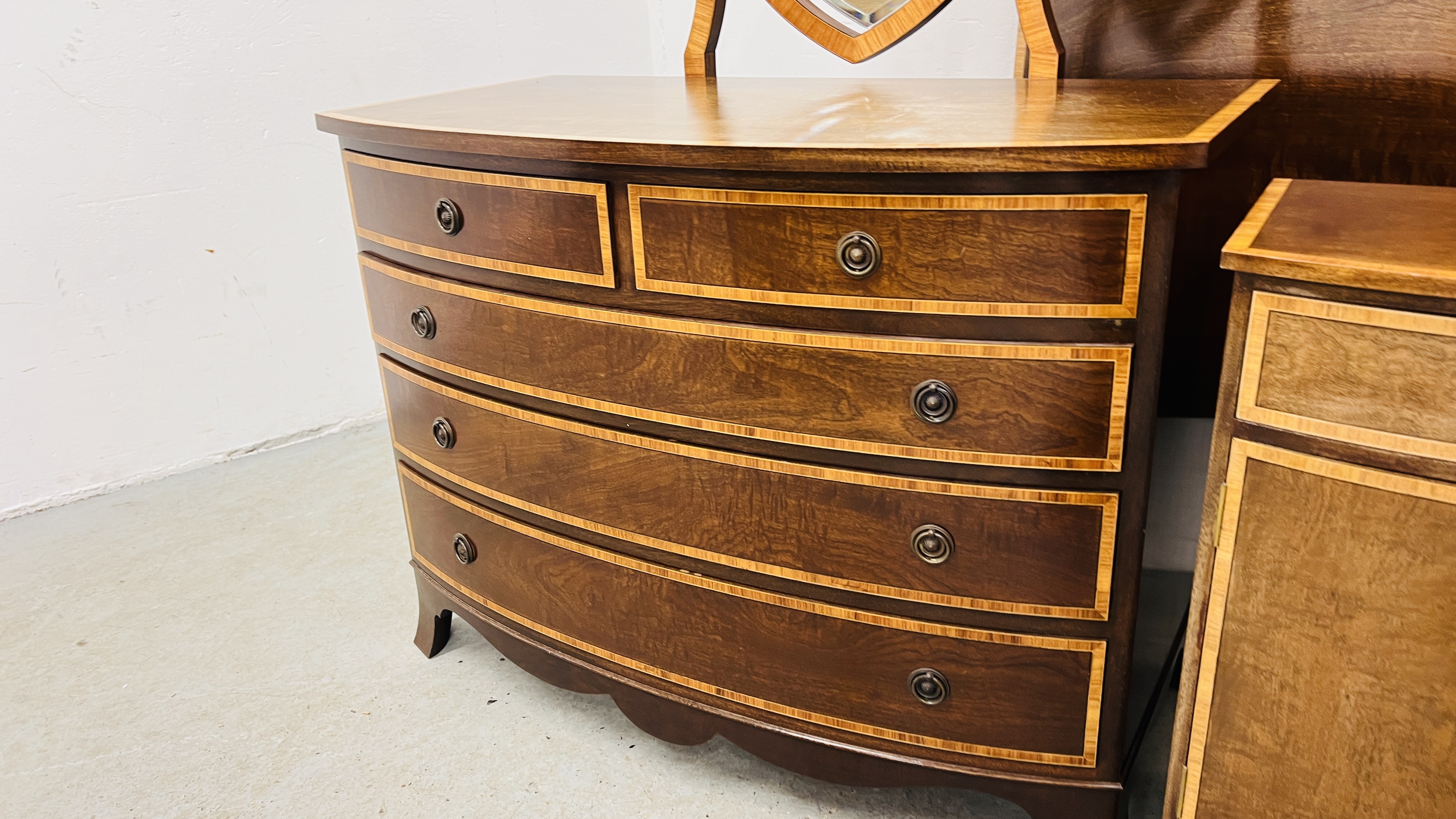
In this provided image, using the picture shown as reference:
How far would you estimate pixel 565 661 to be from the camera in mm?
1765

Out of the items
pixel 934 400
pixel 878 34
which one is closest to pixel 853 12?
pixel 878 34

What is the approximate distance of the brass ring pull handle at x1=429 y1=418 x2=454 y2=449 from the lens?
1.76 m

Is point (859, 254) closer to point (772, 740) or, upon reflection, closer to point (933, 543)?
point (933, 543)

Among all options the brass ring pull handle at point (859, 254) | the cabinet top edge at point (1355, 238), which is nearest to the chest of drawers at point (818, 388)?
the brass ring pull handle at point (859, 254)

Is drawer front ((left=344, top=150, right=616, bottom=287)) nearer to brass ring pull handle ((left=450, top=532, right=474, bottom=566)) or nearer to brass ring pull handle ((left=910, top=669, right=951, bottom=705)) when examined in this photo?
brass ring pull handle ((left=450, top=532, right=474, bottom=566))

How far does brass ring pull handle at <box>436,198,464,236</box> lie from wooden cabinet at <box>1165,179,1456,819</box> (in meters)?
1.08

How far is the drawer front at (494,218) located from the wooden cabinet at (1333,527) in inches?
32.0

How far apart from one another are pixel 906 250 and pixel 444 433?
0.94 m

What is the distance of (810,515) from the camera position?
139 centimetres

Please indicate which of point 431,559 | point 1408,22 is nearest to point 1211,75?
point 1408,22

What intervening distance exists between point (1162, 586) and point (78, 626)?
2407mm

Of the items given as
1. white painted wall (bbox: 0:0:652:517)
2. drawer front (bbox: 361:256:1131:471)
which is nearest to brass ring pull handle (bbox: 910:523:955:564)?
drawer front (bbox: 361:256:1131:471)

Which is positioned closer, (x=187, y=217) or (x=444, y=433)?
(x=444, y=433)

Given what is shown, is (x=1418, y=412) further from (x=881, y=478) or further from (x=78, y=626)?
(x=78, y=626)
